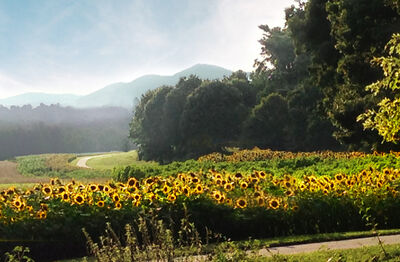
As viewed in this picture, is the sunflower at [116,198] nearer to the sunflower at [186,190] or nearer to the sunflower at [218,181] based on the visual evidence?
the sunflower at [186,190]

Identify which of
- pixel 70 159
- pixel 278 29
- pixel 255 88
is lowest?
pixel 70 159

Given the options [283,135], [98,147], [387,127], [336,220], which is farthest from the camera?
[98,147]

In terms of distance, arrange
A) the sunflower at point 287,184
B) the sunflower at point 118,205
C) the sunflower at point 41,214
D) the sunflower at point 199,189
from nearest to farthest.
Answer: the sunflower at point 41,214, the sunflower at point 118,205, the sunflower at point 199,189, the sunflower at point 287,184

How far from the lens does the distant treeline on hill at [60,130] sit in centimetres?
8356

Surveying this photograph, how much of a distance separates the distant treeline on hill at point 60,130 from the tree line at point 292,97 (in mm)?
40405

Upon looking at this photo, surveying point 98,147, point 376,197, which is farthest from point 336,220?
point 98,147

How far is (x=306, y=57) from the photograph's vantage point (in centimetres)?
4184

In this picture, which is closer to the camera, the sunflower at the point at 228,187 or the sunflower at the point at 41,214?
the sunflower at the point at 41,214

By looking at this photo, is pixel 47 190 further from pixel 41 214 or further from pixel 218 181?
pixel 218 181

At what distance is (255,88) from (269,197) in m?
39.4

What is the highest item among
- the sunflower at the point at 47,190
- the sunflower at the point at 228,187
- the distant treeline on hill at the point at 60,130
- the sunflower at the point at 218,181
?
the distant treeline on hill at the point at 60,130

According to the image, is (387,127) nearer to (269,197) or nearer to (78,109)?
(269,197)

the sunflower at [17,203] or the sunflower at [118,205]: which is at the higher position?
the sunflower at [17,203]

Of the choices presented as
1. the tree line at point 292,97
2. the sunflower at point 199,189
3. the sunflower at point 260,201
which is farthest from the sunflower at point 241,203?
the tree line at point 292,97
